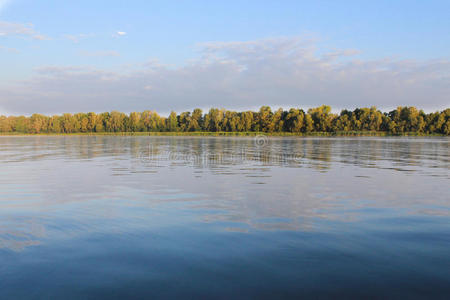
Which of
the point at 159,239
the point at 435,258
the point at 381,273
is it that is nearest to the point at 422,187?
the point at 435,258

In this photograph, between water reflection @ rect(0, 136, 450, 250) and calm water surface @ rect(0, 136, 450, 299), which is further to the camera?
water reflection @ rect(0, 136, 450, 250)

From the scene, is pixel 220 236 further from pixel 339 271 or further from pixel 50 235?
pixel 50 235

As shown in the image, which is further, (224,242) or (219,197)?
(219,197)

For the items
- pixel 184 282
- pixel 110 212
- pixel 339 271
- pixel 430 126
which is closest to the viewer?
pixel 184 282

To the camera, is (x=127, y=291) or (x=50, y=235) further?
(x=50, y=235)

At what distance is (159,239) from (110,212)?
12.2 ft

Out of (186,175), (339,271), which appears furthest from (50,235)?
(186,175)

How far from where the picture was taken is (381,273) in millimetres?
6469

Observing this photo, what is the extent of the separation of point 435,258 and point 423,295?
1975 millimetres

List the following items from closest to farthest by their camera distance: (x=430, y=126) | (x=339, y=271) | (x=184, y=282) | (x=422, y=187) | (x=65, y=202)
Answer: (x=184, y=282), (x=339, y=271), (x=65, y=202), (x=422, y=187), (x=430, y=126)

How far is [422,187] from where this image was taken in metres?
16.7

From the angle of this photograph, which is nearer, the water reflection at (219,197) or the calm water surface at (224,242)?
the calm water surface at (224,242)

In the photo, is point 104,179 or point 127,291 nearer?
point 127,291

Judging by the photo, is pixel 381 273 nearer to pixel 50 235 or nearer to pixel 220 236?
pixel 220 236
